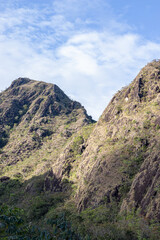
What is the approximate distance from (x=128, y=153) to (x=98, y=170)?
6442mm

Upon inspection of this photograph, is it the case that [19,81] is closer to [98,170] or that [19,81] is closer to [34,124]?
[34,124]

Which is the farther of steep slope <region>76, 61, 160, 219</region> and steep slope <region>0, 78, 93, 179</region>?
steep slope <region>0, 78, 93, 179</region>

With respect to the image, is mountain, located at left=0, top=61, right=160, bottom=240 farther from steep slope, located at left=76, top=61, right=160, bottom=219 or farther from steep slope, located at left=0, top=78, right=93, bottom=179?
steep slope, located at left=0, top=78, right=93, bottom=179

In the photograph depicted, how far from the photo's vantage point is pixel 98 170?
1641 inches

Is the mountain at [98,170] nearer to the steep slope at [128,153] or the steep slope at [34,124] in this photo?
the steep slope at [128,153]

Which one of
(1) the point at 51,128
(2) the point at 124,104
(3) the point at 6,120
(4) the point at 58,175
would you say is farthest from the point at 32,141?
(2) the point at 124,104

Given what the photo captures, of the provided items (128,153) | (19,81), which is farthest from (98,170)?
(19,81)

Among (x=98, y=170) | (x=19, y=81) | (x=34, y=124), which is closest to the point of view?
(x=98, y=170)

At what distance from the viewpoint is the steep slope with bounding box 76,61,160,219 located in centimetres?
2992

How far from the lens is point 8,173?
7312 centimetres

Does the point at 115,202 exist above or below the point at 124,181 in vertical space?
below

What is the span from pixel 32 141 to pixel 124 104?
152 feet

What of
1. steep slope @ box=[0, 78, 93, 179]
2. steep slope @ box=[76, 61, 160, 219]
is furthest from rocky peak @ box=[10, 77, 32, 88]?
steep slope @ box=[76, 61, 160, 219]

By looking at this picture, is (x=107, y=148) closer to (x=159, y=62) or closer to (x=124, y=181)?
(x=124, y=181)
